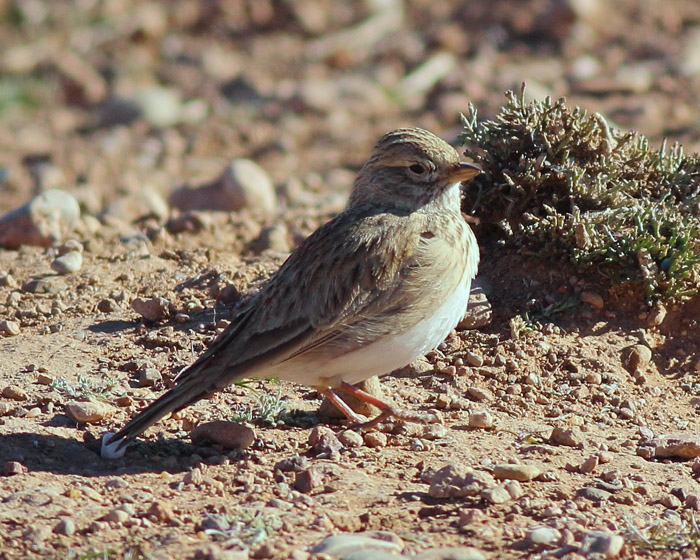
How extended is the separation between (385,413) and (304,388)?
2.73 ft

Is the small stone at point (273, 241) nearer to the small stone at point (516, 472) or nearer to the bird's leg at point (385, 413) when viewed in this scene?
the bird's leg at point (385, 413)

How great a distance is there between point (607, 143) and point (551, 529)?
322 cm

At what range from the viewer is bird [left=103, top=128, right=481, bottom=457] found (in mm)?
5172

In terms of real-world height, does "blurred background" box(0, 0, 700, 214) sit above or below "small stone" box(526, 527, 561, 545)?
above

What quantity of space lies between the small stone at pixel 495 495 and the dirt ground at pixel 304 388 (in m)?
0.01

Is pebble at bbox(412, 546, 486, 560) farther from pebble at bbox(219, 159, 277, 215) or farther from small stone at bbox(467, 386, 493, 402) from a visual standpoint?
pebble at bbox(219, 159, 277, 215)

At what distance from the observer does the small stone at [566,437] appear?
210 inches

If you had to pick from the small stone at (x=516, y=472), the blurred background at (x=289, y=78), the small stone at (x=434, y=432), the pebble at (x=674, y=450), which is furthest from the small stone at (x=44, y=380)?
the blurred background at (x=289, y=78)

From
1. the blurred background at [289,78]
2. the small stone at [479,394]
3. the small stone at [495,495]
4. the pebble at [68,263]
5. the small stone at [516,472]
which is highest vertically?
the blurred background at [289,78]

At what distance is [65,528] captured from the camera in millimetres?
4207

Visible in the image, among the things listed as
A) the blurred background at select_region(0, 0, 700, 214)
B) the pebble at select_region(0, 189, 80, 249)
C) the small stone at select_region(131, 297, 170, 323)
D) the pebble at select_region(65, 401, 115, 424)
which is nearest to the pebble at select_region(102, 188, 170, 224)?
the pebble at select_region(0, 189, 80, 249)

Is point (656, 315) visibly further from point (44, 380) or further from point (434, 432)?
point (44, 380)

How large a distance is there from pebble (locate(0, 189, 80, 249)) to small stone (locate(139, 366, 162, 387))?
261cm

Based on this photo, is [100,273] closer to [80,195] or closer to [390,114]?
[80,195]
